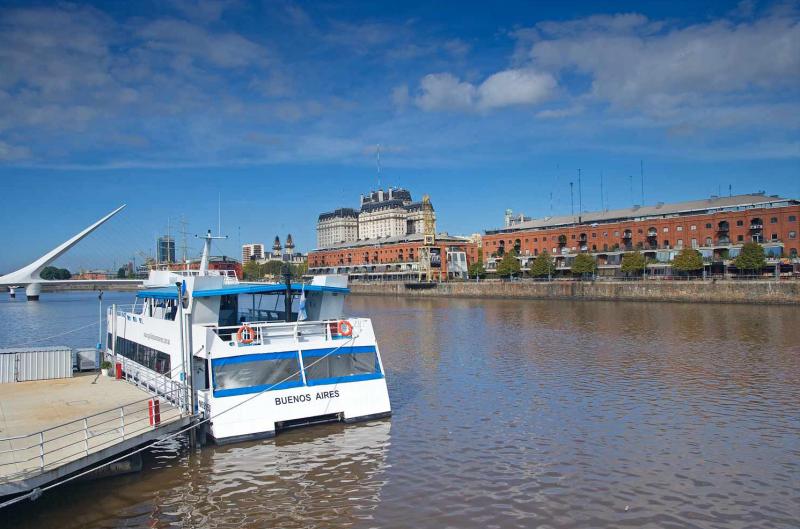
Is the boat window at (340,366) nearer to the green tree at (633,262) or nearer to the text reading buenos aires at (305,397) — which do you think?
the text reading buenos aires at (305,397)

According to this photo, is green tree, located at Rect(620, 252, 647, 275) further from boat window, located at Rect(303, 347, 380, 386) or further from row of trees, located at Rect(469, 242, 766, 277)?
boat window, located at Rect(303, 347, 380, 386)

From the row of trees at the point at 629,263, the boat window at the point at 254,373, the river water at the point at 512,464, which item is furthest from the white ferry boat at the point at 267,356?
the row of trees at the point at 629,263

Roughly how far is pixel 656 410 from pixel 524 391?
517 cm

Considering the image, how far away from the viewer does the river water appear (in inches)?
510

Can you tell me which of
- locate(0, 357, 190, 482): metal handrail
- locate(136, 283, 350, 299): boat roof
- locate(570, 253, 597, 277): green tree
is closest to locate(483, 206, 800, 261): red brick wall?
locate(570, 253, 597, 277): green tree

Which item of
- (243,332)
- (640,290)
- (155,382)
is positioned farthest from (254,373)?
(640,290)

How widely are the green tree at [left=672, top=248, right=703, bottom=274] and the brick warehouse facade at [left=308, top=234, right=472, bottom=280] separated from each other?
2403 inches

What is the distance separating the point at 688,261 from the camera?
273ft

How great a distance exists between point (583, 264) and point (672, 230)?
13.6 meters

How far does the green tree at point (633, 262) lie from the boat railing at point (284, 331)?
3072 inches

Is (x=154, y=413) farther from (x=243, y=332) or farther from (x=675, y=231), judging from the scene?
(x=675, y=231)

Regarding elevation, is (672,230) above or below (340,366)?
above

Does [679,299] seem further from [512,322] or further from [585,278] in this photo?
[512,322]

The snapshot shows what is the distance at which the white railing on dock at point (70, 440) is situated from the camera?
1219cm
